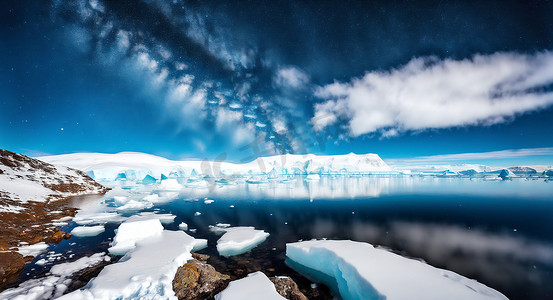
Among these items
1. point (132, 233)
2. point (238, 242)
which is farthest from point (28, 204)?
point (238, 242)

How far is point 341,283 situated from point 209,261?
235 inches

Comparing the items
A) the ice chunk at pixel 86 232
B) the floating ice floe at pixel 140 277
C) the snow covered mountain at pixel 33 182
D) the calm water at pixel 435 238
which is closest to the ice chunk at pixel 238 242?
the calm water at pixel 435 238

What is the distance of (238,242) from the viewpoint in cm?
1163

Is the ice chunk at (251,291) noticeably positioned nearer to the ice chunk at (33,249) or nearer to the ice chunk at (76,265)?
the ice chunk at (76,265)

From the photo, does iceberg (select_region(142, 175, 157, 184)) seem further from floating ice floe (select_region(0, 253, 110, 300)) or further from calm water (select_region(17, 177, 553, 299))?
floating ice floe (select_region(0, 253, 110, 300))

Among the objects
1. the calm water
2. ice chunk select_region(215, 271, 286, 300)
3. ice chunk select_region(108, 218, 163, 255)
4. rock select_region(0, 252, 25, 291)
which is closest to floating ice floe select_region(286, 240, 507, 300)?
the calm water

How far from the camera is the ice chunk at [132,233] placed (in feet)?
35.4

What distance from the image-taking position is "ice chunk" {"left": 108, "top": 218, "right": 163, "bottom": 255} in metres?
10.8

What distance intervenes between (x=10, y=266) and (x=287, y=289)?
11254 millimetres

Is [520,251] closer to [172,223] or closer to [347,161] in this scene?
[172,223]

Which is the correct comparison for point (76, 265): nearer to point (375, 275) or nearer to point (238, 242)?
point (238, 242)

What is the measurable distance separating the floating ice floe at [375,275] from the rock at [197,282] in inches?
143

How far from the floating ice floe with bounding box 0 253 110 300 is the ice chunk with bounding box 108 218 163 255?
59.2 inches

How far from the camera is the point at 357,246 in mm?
9203
